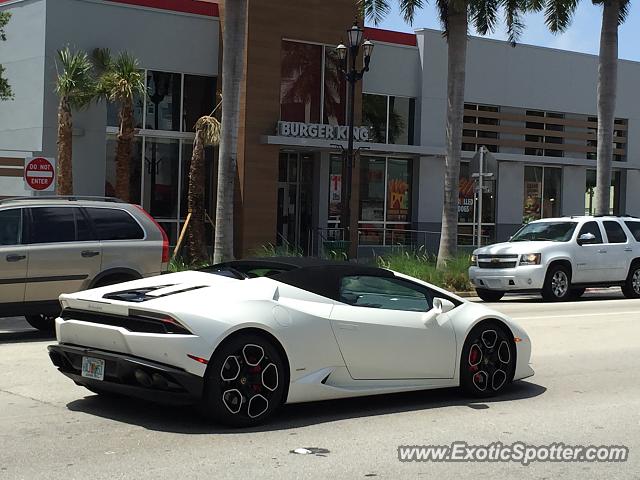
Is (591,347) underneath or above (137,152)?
underneath

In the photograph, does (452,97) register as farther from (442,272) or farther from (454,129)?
(442,272)

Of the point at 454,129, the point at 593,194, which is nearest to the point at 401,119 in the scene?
the point at 454,129

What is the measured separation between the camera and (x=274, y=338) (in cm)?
735

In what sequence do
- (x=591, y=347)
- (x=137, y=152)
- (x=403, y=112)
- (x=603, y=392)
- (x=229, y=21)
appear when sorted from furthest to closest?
(x=403, y=112) → (x=137, y=152) → (x=229, y=21) → (x=591, y=347) → (x=603, y=392)

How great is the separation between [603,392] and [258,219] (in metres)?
17.8

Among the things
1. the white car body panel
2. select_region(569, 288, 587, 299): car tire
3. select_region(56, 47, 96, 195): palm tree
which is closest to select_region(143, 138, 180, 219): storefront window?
select_region(56, 47, 96, 195): palm tree

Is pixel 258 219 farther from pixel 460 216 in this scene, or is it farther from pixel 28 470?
pixel 28 470

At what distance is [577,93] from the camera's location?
35.4 m

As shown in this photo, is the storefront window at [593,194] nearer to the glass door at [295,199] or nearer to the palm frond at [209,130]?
the glass door at [295,199]

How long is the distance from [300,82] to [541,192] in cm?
1154

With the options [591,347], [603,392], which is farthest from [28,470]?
[591,347]

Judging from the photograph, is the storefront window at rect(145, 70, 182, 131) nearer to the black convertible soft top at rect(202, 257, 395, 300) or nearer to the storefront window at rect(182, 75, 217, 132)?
the storefront window at rect(182, 75, 217, 132)

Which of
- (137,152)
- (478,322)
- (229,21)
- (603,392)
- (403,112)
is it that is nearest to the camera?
(478,322)

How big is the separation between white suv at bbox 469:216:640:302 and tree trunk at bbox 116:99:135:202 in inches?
355
